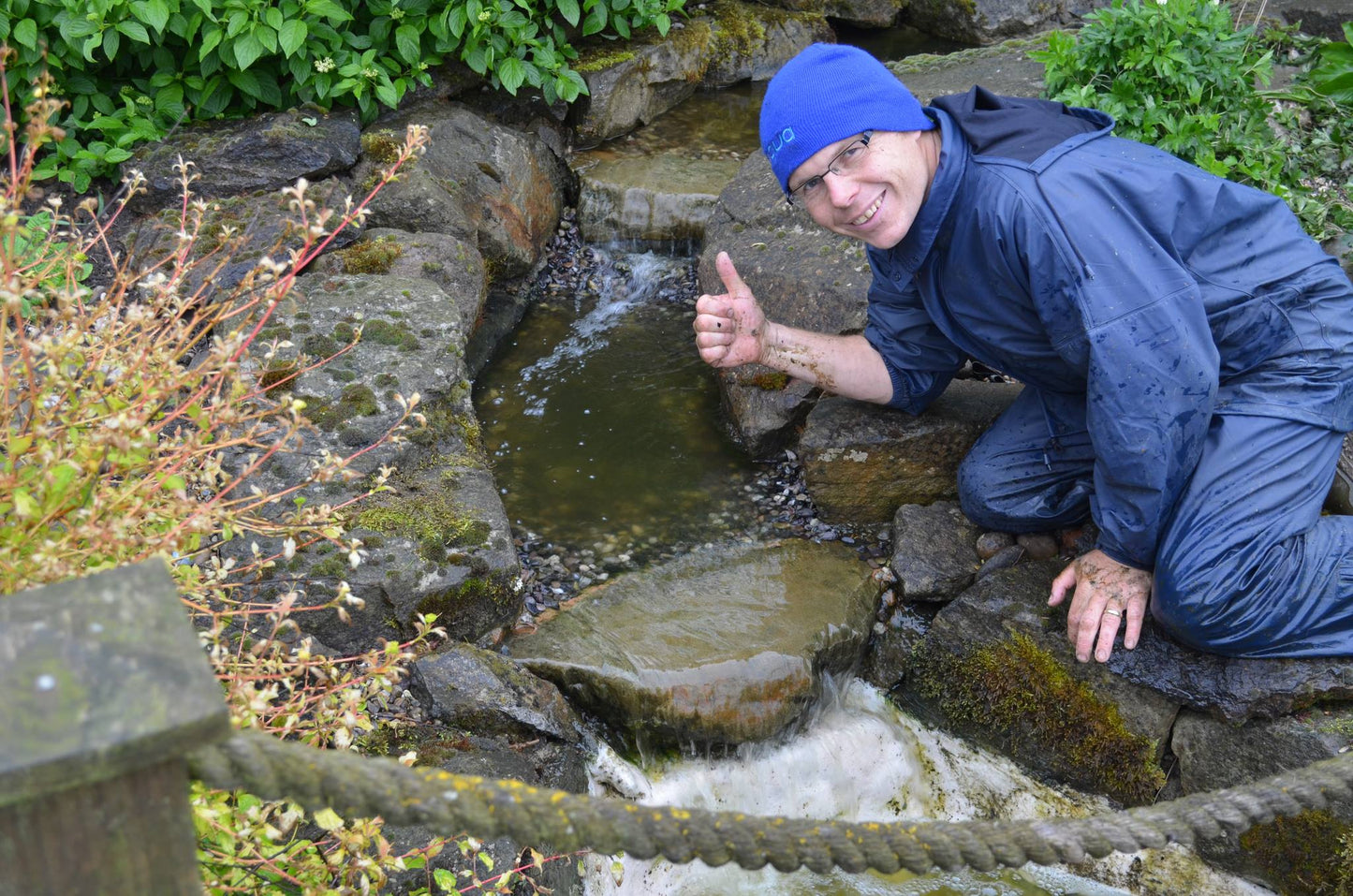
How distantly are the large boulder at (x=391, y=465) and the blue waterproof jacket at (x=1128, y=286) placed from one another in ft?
6.13

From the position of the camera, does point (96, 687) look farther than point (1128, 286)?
No

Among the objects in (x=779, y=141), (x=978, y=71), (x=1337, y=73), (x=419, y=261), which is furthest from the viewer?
(x=978, y=71)

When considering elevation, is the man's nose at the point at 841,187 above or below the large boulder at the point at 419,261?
above

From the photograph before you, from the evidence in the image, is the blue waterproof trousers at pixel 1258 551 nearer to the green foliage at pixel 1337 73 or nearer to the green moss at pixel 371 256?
the green foliage at pixel 1337 73

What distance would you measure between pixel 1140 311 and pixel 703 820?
2044mm

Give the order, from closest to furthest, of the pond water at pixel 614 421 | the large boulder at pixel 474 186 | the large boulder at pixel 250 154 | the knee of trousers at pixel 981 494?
the knee of trousers at pixel 981 494 < the pond water at pixel 614 421 < the large boulder at pixel 250 154 < the large boulder at pixel 474 186

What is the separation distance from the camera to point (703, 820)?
1.90m

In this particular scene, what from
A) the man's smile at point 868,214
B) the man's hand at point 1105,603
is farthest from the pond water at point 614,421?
the man's smile at point 868,214

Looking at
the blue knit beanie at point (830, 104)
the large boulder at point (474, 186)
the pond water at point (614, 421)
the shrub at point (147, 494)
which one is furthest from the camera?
the large boulder at point (474, 186)

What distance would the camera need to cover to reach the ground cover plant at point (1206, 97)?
4.79 m

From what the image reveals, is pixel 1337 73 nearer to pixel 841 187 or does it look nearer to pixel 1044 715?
pixel 841 187

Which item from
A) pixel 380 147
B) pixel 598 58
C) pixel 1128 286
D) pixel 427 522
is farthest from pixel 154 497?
pixel 598 58

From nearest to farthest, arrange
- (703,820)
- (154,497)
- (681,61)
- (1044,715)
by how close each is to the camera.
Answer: (703,820) < (154,497) < (1044,715) < (681,61)

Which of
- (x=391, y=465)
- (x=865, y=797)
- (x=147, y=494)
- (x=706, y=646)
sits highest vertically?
(x=147, y=494)
